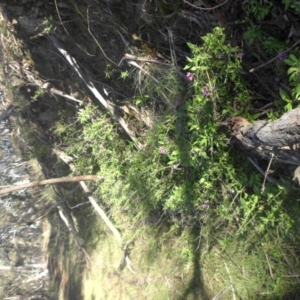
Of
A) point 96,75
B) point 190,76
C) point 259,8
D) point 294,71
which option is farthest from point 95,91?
point 294,71

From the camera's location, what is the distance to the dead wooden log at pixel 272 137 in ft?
6.26

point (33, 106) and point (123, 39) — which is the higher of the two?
point (33, 106)

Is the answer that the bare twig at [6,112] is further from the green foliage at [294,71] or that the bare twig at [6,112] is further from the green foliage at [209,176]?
the green foliage at [294,71]

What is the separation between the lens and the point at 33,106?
466cm

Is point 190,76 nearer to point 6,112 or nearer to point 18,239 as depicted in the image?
point 6,112

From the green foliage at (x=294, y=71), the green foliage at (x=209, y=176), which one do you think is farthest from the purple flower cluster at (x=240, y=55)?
the green foliage at (x=294, y=71)

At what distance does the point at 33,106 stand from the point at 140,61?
86.8 inches

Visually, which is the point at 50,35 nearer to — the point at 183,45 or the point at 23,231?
the point at 183,45

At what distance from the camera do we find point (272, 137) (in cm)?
209

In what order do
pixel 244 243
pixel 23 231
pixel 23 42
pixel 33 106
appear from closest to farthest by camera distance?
pixel 244 243 < pixel 23 42 < pixel 33 106 < pixel 23 231

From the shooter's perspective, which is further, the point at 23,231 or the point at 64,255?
the point at 23,231

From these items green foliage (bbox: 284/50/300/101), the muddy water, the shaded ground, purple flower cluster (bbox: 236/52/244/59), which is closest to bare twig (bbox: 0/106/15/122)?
the shaded ground

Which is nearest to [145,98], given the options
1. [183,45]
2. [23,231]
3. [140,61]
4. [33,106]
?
[140,61]

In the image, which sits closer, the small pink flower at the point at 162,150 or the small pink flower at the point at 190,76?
the small pink flower at the point at 190,76
